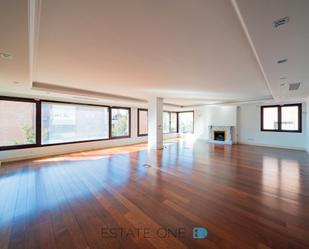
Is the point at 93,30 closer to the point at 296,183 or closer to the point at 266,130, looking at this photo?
the point at 296,183

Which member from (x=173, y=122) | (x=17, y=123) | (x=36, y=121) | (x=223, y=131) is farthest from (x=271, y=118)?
(x=17, y=123)

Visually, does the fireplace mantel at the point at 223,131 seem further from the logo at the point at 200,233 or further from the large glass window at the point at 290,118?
the logo at the point at 200,233

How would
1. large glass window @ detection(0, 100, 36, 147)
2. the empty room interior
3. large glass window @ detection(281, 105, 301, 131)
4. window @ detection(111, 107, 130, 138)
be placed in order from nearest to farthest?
the empty room interior → large glass window @ detection(0, 100, 36, 147) → large glass window @ detection(281, 105, 301, 131) → window @ detection(111, 107, 130, 138)

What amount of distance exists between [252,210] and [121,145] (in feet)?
23.3

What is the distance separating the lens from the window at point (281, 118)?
711 centimetres

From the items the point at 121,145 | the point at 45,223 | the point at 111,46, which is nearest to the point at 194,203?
the point at 45,223

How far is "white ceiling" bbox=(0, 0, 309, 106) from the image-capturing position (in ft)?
4.63

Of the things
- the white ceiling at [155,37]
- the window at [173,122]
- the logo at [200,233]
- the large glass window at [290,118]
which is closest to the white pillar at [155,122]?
the white ceiling at [155,37]

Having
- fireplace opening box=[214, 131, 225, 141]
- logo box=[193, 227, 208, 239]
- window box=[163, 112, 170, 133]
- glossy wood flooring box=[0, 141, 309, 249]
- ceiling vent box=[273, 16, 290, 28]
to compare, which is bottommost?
logo box=[193, 227, 208, 239]

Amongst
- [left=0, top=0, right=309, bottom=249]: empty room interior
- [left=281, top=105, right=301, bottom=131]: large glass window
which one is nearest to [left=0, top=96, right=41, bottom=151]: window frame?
[left=0, top=0, right=309, bottom=249]: empty room interior

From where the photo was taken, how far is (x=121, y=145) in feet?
27.6

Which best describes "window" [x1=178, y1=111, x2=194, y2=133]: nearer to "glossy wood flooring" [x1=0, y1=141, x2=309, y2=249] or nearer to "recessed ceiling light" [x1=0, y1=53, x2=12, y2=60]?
"glossy wood flooring" [x1=0, y1=141, x2=309, y2=249]

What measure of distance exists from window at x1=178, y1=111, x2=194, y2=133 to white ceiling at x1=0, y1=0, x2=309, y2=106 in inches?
334

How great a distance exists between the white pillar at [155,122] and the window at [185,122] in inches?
206
